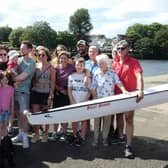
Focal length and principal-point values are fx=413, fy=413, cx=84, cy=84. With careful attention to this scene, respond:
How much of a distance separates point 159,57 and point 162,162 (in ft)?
341

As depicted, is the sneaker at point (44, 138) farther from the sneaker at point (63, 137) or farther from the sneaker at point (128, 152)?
the sneaker at point (128, 152)

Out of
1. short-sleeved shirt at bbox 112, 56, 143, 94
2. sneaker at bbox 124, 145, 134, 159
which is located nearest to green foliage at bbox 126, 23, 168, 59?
short-sleeved shirt at bbox 112, 56, 143, 94

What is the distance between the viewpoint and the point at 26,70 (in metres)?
6.83

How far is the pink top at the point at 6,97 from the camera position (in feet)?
20.8

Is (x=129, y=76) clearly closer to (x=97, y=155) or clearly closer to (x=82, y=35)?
(x=97, y=155)

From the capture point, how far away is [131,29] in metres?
122

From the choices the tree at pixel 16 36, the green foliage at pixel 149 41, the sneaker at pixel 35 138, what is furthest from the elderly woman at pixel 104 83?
the tree at pixel 16 36

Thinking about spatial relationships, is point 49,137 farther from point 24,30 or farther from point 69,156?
point 24,30

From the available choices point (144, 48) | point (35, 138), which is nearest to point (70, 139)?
point (35, 138)

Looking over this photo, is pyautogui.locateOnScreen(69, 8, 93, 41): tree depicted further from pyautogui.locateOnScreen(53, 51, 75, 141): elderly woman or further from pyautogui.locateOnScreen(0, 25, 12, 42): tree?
pyautogui.locateOnScreen(53, 51, 75, 141): elderly woman

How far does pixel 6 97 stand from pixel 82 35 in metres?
115

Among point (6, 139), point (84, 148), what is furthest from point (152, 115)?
point (6, 139)

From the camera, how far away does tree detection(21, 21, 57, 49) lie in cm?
10920

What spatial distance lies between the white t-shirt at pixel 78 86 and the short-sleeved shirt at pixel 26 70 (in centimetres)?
67
